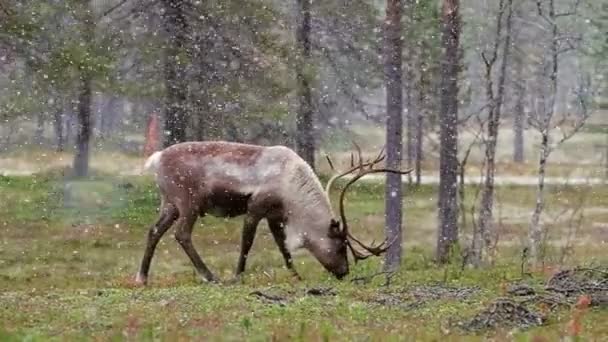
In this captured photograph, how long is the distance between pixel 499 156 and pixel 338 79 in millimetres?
23689

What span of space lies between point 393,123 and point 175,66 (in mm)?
7511

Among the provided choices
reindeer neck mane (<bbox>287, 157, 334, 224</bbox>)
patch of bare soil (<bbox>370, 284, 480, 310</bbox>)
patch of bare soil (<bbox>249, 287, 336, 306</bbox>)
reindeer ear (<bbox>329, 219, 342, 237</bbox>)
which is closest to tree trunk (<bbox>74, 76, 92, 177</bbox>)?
reindeer neck mane (<bbox>287, 157, 334, 224</bbox>)

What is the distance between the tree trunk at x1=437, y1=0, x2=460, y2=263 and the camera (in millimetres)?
18406

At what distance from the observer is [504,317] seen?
28.1 ft

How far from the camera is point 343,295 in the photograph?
10516 millimetres

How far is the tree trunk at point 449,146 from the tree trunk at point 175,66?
6.23 m

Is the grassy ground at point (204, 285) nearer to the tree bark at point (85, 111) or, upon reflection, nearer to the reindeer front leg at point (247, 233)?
the reindeer front leg at point (247, 233)

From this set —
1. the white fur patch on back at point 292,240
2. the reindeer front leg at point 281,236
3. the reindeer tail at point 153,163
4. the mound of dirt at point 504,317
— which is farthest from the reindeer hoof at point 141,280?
the mound of dirt at point 504,317

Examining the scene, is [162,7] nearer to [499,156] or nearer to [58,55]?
[58,55]

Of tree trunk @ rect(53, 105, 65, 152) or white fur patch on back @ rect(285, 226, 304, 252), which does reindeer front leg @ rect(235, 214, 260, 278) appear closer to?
white fur patch on back @ rect(285, 226, 304, 252)

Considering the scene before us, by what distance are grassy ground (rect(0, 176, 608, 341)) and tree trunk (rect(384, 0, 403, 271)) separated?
Answer: 0.69 meters

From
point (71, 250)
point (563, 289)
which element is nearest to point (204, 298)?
point (563, 289)

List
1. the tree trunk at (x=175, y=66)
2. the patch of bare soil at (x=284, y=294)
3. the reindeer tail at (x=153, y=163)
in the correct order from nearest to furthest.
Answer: the patch of bare soil at (x=284, y=294), the reindeer tail at (x=153, y=163), the tree trunk at (x=175, y=66)

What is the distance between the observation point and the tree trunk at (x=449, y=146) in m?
18.4
